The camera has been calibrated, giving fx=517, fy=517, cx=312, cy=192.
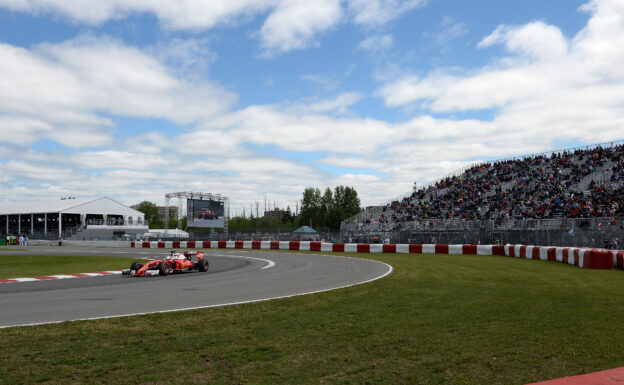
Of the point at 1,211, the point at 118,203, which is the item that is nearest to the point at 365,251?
the point at 118,203

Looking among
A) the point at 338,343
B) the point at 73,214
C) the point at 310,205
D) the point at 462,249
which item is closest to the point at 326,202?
the point at 310,205

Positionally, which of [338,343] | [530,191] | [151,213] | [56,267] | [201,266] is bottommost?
[56,267]

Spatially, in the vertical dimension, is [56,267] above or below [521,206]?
below

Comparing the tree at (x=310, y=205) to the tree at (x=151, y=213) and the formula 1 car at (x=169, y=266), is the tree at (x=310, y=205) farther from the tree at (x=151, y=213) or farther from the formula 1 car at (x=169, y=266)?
the formula 1 car at (x=169, y=266)

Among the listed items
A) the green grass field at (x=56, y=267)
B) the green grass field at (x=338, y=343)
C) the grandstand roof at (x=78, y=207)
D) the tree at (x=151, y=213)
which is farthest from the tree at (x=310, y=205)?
the green grass field at (x=338, y=343)

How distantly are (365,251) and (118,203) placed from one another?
60.4 meters

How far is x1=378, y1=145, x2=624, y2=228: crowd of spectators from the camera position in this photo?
33812mm

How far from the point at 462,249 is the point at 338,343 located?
23076 mm

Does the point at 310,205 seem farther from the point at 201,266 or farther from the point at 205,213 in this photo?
the point at 201,266

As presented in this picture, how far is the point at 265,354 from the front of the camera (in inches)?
218

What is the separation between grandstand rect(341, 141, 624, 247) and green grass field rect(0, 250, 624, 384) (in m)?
17.7

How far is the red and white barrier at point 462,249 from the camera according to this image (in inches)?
675

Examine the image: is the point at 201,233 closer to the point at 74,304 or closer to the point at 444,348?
the point at 74,304

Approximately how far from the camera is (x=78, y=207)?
245 ft
